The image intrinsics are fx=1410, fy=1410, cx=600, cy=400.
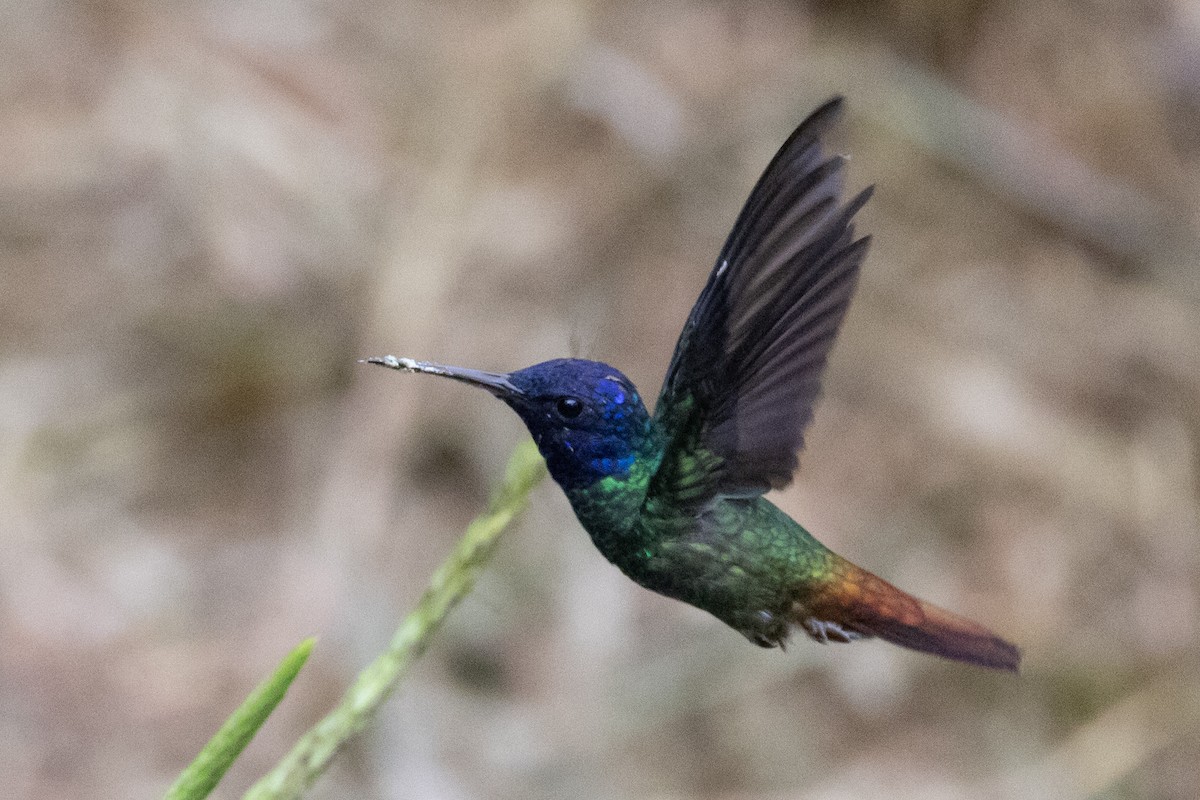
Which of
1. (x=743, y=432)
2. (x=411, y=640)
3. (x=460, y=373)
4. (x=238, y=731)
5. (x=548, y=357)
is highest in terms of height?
(x=548, y=357)

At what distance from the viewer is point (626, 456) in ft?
5.08

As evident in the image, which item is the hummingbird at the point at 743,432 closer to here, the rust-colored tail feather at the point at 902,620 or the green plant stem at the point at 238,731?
the rust-colored tail feather at the point at 902,620

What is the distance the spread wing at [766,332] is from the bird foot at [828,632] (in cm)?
18

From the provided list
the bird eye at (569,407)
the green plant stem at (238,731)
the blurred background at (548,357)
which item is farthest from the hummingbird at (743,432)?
the blurred background at (548,357)

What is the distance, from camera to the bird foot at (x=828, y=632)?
1572 millimetres

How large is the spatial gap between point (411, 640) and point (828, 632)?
18.4 inches

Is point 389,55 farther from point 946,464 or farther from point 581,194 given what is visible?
point 946,464

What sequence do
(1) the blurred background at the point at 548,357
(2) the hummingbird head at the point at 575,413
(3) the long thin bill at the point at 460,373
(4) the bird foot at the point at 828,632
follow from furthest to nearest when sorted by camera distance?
(1) the blurred background at the point at 548,357
(4) the bird foot at the point at 828,632
(2) the hummingbird head at the point at 575,413
(3) the long thin bill at the point at 460,373

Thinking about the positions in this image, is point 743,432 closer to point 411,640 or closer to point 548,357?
point 411,640

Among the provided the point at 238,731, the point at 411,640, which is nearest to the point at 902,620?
the point at 411,640

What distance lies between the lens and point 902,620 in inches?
63.0

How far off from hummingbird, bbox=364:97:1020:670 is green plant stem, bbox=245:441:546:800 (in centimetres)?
8

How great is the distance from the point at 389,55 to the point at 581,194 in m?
1.42

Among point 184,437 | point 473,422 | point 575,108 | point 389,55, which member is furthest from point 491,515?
point 389,55
